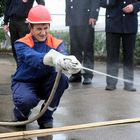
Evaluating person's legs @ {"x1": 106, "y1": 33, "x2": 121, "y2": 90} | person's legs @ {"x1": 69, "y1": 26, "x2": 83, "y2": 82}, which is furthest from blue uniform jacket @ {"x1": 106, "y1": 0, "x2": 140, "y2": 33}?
person's legs @ {"x1": 69, "y1": 26, "x2": 83, "y2": 82}

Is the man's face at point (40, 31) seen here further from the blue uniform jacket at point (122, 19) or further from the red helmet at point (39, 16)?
the blue uniform jacket at point (122, 19)

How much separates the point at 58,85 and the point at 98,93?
2237mm

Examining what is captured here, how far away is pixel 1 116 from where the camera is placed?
637 centimetres

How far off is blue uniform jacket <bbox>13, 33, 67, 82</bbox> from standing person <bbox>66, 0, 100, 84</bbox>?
2766 millimetres

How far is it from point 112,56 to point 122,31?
44 cm

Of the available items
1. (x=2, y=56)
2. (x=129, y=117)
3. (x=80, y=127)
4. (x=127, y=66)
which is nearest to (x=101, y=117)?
(x=129, y=117)

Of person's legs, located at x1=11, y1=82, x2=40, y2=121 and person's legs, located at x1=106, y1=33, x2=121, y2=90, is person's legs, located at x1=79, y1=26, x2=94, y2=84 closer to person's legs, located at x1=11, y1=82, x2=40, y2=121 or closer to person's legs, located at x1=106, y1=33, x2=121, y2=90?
person's legs, located at x1=106, y1=33, x2=121, y2=90

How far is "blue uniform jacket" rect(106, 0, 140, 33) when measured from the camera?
7914mm

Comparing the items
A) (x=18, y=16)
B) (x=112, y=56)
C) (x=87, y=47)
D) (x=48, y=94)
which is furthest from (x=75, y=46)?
(x=48, y=94)

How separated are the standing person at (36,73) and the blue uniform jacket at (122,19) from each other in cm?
226

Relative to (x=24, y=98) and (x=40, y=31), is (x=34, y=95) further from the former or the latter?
(x=40, y=31)

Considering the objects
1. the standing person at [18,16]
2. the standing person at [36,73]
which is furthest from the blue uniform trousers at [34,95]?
the standing person at [18,16]

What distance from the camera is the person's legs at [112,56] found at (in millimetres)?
8039

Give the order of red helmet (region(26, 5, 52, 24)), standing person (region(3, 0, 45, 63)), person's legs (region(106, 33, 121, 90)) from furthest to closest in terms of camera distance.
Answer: standing person (region(3, 0, 45, 63)) → person's legs (region(106, 33, 121, 90)) → red helmet (region(26, 5, 52, 24))
